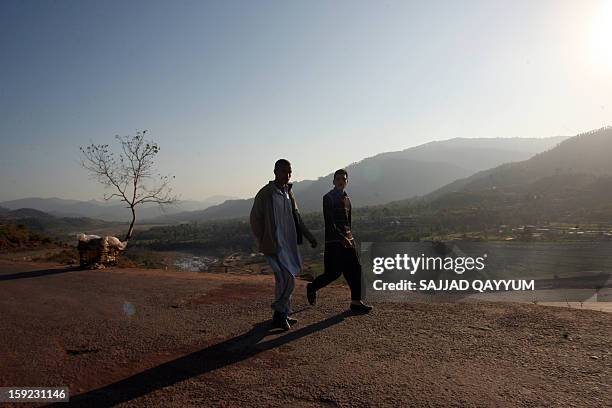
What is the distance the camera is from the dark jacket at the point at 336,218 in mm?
5363

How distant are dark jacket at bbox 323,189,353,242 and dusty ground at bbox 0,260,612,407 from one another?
1.01 metres

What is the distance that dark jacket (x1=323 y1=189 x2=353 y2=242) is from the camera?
5.36 metres

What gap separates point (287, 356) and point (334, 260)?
5.84ft

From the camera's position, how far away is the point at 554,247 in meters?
14.2

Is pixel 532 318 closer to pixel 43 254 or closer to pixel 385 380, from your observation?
pixel 385 380

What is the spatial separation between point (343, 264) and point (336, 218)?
0.61 meters

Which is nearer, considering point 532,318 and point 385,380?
point 385,380

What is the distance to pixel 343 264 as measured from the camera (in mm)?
5367

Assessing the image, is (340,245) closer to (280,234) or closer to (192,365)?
(280,234)

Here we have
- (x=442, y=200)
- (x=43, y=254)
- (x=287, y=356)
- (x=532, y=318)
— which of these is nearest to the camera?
(x=287, y=356)

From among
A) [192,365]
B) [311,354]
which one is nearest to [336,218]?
[311,354]

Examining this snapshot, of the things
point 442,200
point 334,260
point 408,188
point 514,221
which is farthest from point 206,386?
point 408,188

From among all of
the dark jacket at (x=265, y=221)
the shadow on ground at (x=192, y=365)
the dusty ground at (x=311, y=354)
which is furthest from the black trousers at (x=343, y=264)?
the dark jacket at (x=265, y=221)

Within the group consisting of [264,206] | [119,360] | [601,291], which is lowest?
[601,291]
